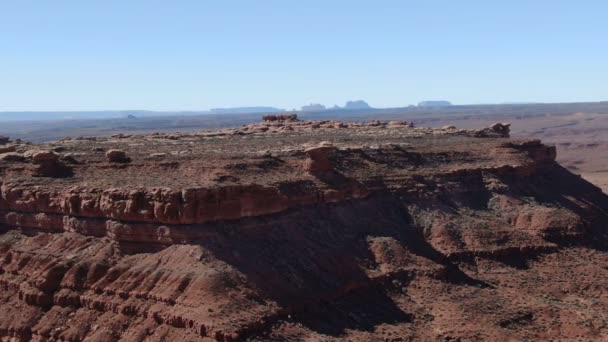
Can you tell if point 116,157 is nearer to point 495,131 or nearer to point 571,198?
point 571,198

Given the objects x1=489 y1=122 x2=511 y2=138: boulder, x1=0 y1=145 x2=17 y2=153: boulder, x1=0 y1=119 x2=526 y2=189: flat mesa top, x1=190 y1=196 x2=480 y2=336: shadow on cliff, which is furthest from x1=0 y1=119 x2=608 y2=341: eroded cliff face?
x1=489 y1=122 x2=511 y2=138: boulder

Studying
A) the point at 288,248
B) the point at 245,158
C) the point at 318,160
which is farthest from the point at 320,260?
the point at 245,158

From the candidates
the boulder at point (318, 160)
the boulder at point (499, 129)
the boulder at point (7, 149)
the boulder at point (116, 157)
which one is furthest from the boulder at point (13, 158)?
the boulder at point (499, 129)

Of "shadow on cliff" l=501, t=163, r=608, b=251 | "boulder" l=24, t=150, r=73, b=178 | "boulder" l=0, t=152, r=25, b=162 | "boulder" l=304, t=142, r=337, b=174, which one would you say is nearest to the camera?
"boulder" l=24, t=150, r=73, b=178

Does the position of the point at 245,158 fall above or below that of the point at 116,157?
below

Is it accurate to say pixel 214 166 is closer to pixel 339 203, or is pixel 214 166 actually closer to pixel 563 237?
pixel 339 203

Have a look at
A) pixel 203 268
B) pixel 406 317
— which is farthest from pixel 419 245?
pixel 203 268

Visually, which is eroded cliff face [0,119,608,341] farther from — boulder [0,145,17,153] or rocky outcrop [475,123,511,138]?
rocky outcrop [475,123,511,138]

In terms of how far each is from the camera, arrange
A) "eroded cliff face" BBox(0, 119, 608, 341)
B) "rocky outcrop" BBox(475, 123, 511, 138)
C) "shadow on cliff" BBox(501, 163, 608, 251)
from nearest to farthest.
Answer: "eroded cliff face" BBox(0, 119, 608, 341) → "shadow on cliff" BBox(501, 163, 608, 251) → "rocky outcrop" BBox(475, 123, 511, 138)
